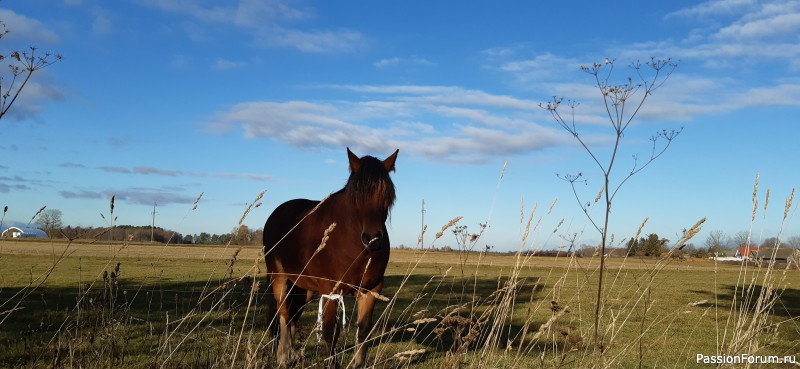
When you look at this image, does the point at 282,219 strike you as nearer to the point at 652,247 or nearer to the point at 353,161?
the point at 353,161

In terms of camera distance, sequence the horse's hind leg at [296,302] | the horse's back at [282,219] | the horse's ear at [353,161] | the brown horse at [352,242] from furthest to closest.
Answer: the horse's back at [282,219] < the horse's hind leg at [296,302] < the horse's ear at [353,161] < the brown horse at [352,242]

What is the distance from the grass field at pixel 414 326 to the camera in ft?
12.5

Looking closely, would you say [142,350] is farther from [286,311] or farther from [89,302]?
[89,302]

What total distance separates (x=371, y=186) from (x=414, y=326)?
5.76m

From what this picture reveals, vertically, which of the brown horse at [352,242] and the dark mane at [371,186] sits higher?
the dark mane at [371,186]

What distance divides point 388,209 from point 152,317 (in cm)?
666

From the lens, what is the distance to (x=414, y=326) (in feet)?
36.7

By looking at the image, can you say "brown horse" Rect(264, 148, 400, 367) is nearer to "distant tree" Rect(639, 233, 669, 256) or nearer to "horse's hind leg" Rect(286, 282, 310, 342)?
"horse's hind leg" Rect(286, 282, 310, 342)

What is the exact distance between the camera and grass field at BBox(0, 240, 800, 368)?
382 centimetres

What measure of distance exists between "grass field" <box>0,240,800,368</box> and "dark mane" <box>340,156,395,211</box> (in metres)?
0.94

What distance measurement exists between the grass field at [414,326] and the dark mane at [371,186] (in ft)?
3.07

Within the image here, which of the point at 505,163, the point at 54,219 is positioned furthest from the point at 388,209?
the point at 54,219

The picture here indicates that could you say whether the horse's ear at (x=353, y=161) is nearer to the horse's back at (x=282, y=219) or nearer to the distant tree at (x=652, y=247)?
the horse's back at (x=282, y=219)

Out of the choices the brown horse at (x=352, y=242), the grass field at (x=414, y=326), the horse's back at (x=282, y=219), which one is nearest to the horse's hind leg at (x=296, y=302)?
the grass field at (x=414, y=326)
